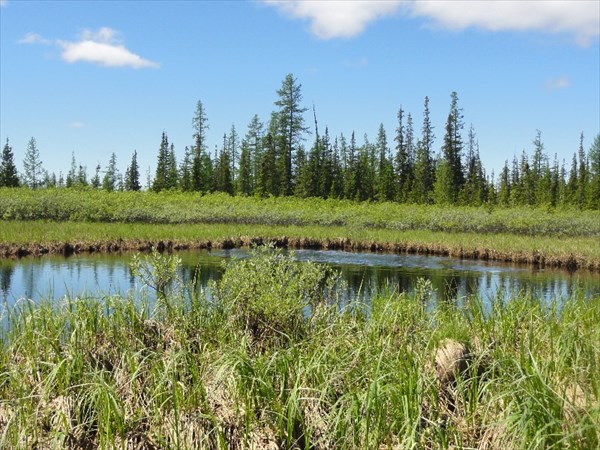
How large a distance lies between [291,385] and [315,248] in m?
27.3

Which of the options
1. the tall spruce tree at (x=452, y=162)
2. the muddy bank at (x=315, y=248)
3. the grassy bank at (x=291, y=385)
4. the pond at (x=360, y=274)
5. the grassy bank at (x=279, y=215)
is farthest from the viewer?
the tall spruce tree at (x=452, y=162)

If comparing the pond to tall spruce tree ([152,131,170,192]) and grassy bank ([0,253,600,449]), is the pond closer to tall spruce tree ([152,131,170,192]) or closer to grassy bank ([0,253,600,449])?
grassy bank ([0,253,600,449])

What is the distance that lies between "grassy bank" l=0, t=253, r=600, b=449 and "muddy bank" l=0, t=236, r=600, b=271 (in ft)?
52.0

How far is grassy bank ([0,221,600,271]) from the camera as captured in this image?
82.5ft

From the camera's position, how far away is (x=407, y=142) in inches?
3278

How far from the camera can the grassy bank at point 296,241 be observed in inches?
990

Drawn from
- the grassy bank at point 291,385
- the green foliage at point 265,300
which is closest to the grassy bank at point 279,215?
the green foliage at point 265,300

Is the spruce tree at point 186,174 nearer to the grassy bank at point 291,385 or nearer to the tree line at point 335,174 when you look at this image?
the tree line at point 335,174

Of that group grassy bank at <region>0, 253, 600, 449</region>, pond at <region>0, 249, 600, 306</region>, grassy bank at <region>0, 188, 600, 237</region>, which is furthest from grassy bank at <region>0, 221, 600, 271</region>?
grassy bank at <region>0, 253, 600, 449</region>

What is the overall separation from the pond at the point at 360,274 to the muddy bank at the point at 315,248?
1.53 meters

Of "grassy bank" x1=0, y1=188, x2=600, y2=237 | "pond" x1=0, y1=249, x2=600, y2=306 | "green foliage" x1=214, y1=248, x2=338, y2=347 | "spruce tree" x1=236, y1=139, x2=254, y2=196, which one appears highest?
"spruce tree" x1=236, y1=139, x2=254, y2=196

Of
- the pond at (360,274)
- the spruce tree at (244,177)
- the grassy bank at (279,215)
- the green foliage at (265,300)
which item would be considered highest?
the spruce tree at (244,177)

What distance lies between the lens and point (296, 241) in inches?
1313

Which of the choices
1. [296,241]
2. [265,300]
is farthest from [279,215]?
[265,300]
